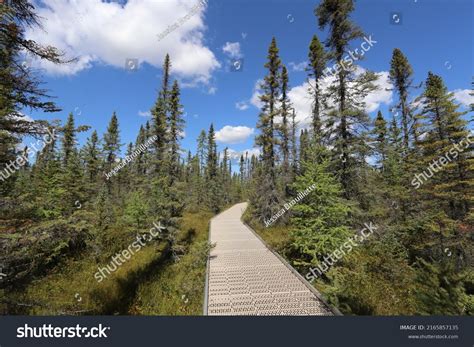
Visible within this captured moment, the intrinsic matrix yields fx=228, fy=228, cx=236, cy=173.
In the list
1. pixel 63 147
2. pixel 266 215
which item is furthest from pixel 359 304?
pixel 63 147

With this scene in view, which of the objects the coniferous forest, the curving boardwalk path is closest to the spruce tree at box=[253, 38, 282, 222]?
the coniferous forest

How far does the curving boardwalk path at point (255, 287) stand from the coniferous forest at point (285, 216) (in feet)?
2.23

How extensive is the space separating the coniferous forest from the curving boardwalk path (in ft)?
2.23

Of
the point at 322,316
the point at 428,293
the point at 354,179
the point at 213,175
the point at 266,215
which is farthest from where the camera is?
the point at 213,175

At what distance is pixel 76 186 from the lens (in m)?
17.3

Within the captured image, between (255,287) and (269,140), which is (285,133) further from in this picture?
(255,287)

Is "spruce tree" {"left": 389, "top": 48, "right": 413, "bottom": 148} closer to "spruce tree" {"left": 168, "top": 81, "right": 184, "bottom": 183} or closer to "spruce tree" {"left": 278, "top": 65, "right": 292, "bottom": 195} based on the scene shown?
"spruce tree" {"left": 278, "top": 65, "right": 292, "bottom": 195}

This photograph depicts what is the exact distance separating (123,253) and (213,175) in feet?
98.4

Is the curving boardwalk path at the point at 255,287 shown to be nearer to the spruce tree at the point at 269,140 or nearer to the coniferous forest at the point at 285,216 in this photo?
→ the coniferous forest at the point at 285,216

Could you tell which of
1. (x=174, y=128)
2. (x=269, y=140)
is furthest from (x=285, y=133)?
(x=174, y=128)

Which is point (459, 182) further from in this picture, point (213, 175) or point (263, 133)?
point (213, 175)

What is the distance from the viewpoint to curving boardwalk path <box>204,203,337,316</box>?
7.47 meters

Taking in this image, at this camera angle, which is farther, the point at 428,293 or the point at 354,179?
the point at 354,179

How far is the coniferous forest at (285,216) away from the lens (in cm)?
588
